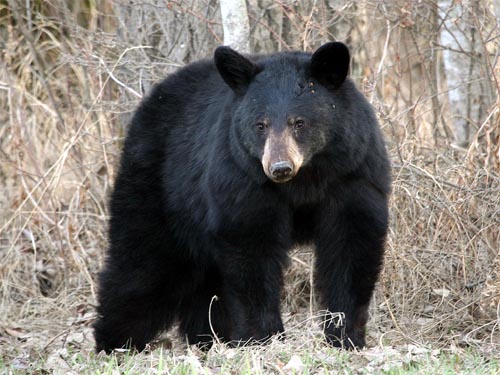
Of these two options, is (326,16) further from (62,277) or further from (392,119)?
(62,277)

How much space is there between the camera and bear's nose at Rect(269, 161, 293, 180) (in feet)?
15.8

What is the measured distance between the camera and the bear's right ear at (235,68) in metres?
5.24

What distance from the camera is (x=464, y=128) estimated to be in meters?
8.18

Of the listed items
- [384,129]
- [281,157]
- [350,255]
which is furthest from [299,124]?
[384,129]

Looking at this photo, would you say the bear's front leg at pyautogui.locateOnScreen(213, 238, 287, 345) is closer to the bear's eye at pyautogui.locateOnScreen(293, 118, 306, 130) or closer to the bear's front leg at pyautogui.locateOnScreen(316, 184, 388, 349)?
the bear's front leg at pyautogui.locateOnScreen(316, 184, 388, 349)

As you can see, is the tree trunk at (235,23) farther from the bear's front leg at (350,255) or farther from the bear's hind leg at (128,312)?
the bear's front leg at (350,255)

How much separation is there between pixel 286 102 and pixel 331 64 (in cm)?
35

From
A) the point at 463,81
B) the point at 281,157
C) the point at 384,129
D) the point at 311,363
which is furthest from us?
the point at 463,81

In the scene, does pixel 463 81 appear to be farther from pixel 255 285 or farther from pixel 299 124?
pixel 255 285

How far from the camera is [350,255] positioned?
17.4 ft

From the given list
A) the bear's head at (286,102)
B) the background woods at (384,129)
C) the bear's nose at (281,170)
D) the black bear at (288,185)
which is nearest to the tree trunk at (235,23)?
the background woods at (384,129)

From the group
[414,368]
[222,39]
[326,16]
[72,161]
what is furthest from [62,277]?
[414,368]

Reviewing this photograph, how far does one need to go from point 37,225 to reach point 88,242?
553mm

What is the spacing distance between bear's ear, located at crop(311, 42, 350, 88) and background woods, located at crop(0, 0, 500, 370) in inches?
67.1
